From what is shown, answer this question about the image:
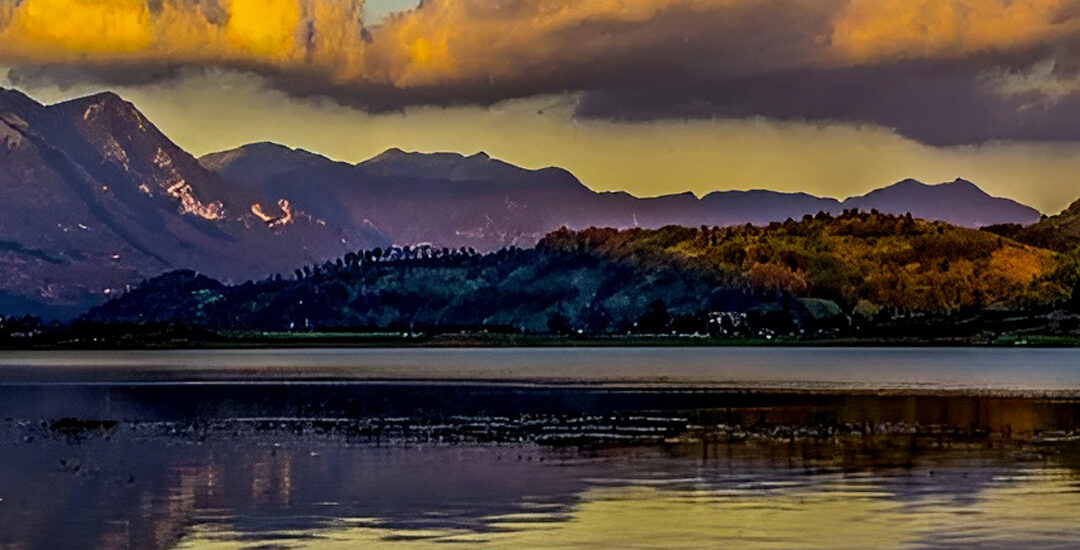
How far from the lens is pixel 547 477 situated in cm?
7525

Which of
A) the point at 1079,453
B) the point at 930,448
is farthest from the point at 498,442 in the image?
the point at 1079,453

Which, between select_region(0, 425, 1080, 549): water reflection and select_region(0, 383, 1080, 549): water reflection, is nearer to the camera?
select_region(0, 425, 1080, 549): water reflection

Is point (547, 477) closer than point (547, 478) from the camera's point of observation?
No

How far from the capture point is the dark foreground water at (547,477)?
5631cm

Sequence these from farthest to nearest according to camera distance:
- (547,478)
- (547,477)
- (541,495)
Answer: (547,477)
(547,478)
(541,495)

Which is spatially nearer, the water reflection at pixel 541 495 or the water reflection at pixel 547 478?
the water reflection at pixel 541 495

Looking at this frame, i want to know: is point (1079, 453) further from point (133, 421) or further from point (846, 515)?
point (133, 421)

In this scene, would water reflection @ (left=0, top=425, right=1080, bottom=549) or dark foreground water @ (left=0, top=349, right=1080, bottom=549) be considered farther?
dark foreground water @ (left=0, top=349, right=1080, bottom=549)

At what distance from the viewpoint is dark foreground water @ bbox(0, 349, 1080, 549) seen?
185 ft

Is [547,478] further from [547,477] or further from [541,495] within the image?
[541,495]

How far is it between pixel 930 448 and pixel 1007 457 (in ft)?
22.3

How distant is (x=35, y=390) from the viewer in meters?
190

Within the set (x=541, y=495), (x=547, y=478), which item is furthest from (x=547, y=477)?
(x=541, y=495)

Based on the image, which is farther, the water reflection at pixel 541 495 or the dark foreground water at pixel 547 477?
the dark foreground water at pixel 547 477
